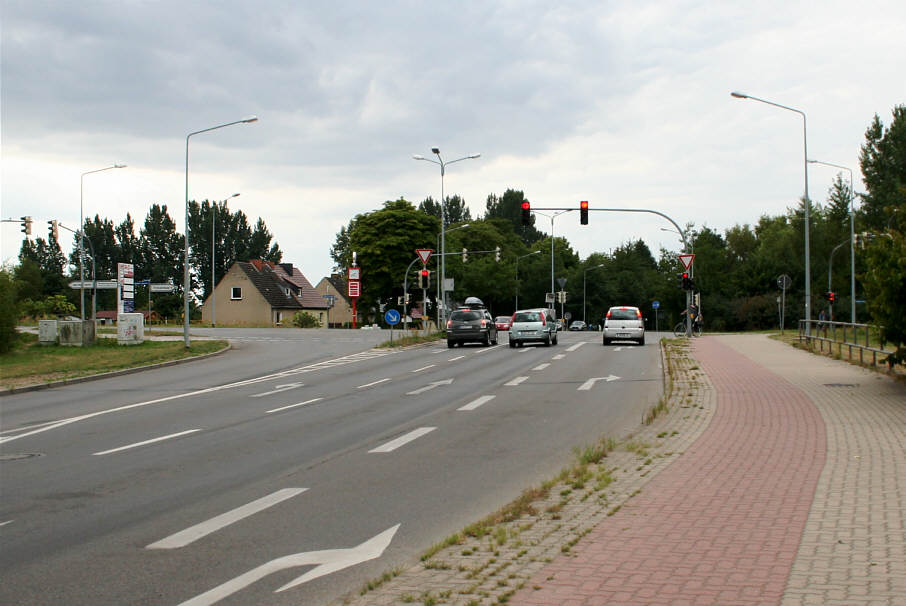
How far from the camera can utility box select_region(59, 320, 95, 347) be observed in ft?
120

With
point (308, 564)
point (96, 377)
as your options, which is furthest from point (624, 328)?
point (308, 564)

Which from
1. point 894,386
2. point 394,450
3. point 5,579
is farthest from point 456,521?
point 894,386

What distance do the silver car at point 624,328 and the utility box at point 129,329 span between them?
64.0 feet

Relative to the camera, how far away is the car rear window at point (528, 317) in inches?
1474

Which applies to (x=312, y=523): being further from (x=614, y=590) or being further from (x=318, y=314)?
(x=318, y=314)

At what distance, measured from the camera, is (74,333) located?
3656 centimetres

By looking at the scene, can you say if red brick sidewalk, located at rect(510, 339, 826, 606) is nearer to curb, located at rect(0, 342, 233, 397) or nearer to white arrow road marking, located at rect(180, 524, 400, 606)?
white arrow road marking, located at rect(180, 524, 400, 606)

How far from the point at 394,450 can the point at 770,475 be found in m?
4.39

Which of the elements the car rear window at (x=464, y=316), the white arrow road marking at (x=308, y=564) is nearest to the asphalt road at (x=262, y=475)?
the white arrow road marking at (x=308, y=564)

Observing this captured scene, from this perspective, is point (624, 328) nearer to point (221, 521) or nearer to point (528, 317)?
point (528, 317)

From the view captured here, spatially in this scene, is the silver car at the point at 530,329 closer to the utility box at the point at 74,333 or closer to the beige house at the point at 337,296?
the utility box at the point at 74,333

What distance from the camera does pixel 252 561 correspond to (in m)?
5.75

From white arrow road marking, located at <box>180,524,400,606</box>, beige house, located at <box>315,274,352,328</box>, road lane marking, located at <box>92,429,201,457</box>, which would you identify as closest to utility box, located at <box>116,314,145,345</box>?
road lane marking, located at <box>92,429,201,457</box>

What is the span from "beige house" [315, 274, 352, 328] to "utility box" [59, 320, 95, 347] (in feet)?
267
